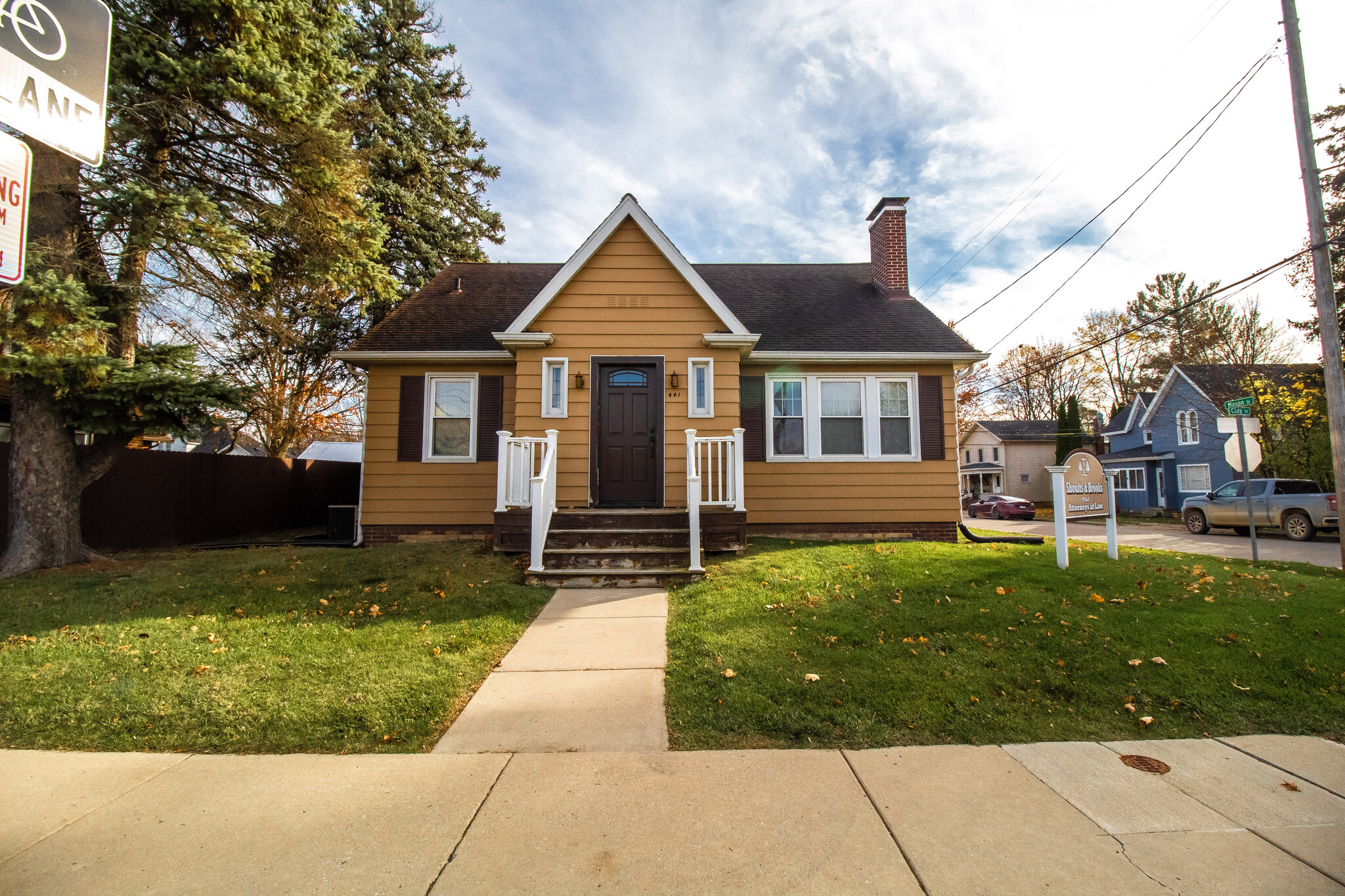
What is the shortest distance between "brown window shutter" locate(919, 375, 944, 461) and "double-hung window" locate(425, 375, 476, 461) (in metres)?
7.84

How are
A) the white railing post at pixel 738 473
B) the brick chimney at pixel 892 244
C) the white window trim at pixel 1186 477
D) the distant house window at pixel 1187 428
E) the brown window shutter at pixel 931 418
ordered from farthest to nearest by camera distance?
the distant house window at pixel 1187 428 < the white window trim at pixel 1186 477 < the brick chimney at pixel 892 244 < the brown window shutter at pixel 931 418 < the white railing post at pixel 738 473

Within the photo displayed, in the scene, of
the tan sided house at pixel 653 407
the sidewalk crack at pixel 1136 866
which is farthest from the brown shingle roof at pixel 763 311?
the sidewalk crack at pixel 1136 866

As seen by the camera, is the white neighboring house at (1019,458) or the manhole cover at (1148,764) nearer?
the manhole cover at (1148,764)

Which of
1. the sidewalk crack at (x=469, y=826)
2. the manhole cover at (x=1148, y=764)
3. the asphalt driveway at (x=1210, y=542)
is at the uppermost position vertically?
the manhole cover at (x=1148, y=764)

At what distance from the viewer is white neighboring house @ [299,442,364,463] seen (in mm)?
24469

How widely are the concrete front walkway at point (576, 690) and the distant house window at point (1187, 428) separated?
30395 millimetres

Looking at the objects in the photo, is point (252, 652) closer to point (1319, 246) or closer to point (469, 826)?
point (469, 826)

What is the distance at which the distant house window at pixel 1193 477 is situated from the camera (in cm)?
2602

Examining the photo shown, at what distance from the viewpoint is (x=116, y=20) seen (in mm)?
7109

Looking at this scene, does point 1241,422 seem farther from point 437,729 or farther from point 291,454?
point 291,454

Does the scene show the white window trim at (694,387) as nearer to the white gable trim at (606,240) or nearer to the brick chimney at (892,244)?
the white gable trim at (606,240)

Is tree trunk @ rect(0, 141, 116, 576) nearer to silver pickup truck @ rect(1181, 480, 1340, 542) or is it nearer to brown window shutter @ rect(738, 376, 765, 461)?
brown window shutter @ rect(738, 376, 765, 461)

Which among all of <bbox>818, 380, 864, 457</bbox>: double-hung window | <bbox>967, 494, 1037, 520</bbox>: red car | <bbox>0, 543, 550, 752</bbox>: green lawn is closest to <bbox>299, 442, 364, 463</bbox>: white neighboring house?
<bbox>0, 543, 550, 752</bbox>: green lawn

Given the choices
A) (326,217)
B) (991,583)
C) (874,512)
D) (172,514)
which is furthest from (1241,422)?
(172,514)
